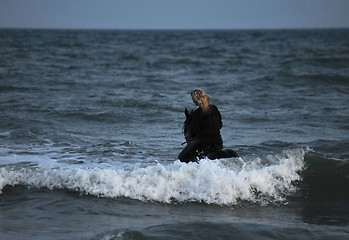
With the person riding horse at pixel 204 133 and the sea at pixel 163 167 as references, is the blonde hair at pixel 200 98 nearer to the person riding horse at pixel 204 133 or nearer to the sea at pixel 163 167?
the person riding horse at pixel 204 133

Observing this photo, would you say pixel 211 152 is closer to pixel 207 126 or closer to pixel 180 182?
pixel 207 126

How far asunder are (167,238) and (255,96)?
1311cm

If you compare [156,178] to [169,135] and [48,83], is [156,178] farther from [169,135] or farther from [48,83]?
[48,83]

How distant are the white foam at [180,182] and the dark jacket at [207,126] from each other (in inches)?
16.9

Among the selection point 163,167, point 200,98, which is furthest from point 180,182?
point 200,98

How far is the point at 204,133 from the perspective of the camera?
7.53 meters

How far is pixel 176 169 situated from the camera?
7.49 meters

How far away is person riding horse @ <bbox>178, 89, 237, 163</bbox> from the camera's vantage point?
24.4ft

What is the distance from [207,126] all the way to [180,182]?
1.08 meters

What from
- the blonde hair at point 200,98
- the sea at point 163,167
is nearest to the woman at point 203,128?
the blonde hair at point 200,98

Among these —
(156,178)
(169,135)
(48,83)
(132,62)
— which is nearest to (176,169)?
(156,178)

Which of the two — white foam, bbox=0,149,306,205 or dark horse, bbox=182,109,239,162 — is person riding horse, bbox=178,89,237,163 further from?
white foam, bbox=0,149,306,205

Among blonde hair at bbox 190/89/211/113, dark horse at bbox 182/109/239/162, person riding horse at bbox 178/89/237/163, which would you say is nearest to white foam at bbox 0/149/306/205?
dark horse at bbox 182/109/239/162

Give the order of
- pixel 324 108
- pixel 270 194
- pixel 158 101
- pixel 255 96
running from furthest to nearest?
pixel 255 96, pixel 158 101, pixel 324 108, pixel 270 194
